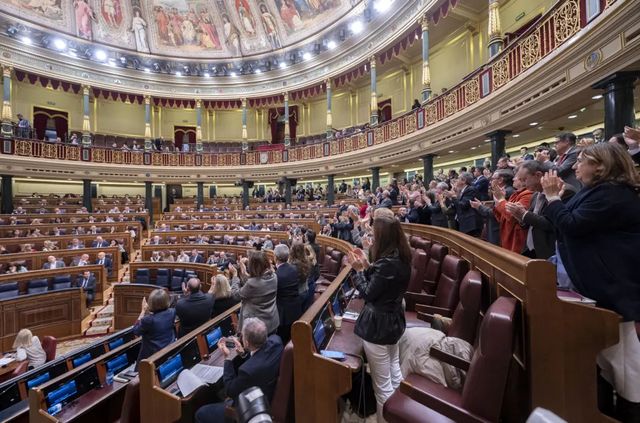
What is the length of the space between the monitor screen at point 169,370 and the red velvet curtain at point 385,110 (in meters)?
14.7

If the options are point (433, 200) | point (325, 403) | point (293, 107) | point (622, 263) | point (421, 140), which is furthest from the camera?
point (293, 107)

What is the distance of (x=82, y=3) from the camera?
1534 centimetres

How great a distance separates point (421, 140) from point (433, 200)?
526 centimetres

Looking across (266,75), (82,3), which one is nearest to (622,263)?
(266,75)

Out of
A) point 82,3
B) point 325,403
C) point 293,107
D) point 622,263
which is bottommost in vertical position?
point 325,403

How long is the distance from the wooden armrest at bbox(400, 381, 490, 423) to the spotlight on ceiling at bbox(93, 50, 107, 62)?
67.3 ft

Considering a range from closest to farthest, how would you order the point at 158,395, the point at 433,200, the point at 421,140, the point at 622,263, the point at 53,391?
the point at 622,263
the point at 158,395
the point at 53,391
the point at 433,200
the point at 421,140

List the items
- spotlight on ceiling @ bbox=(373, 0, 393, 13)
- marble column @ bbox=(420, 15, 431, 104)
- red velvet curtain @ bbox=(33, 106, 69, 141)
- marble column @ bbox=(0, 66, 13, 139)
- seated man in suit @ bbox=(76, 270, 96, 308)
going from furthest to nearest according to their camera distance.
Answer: red velvet curtain @ bbox=(33, 106, 69, 141) < marble column @ bbox=(0, 66, 13, 139) < spotlight on ceiling @ bbox=(373, 0, 393, 13) < marble column @ bbox=(420, 15, 431, 104) < seated man in suit @ bbox=(76, 270, 96, 308)

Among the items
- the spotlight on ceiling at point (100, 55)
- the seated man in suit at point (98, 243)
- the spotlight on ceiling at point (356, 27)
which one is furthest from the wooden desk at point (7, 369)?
the spotlight on ceiling at point (100, 55)

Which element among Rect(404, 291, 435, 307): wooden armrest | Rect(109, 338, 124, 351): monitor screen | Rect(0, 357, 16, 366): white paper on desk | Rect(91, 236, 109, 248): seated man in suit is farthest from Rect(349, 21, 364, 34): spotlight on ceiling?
Rect(0, 357, 16, 366): white paper on desk

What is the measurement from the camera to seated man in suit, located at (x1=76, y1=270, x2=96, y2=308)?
7.28m

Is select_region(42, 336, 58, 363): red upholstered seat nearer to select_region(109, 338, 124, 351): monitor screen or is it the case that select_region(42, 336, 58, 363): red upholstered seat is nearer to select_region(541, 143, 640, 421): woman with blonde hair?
select_region(109, 338, 124, 351): monitor screen

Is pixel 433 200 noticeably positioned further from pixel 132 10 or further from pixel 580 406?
pixel 132 10

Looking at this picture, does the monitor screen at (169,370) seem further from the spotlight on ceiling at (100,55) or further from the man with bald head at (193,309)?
the spotlight on ceiling at (100,55)
